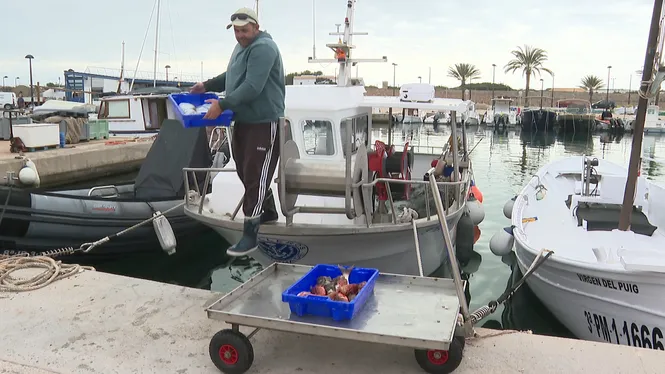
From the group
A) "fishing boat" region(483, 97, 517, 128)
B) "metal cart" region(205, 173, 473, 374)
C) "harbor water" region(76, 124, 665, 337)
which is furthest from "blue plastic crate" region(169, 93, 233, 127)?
"fishing boat" region(483, 97, 517, 128)

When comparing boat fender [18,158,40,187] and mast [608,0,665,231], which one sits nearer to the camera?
mast [608,0,665,231]

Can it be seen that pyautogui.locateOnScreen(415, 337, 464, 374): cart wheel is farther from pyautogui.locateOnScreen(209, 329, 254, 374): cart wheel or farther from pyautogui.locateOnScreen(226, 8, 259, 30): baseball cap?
pyautogui.locateOnScreen(226, 8, 259, 30): baseball cap

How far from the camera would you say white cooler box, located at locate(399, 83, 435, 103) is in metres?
7.51

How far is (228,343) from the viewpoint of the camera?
3.28 meters

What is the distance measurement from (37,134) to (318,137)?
14.1m

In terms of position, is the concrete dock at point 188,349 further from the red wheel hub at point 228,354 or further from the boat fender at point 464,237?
the boat fender at point 464,237

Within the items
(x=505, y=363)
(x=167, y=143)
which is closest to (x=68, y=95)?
(x=167, y=143)

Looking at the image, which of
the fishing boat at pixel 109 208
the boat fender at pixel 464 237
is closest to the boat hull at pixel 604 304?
the boat fender at pixel 464 237

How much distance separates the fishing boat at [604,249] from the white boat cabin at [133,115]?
19171 mm

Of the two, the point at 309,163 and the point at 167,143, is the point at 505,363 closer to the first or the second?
the point at 309,163

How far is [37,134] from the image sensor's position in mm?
17359

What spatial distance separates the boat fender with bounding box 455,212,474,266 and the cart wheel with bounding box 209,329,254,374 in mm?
6053

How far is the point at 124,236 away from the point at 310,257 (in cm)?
380

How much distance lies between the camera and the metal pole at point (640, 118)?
680 centimetres
